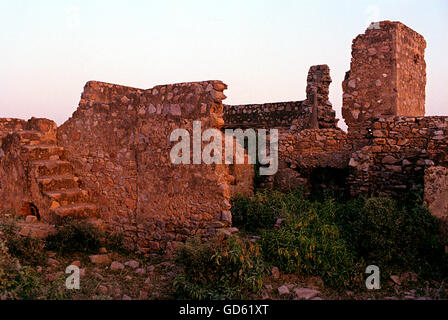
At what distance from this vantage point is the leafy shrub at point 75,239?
5752 mm

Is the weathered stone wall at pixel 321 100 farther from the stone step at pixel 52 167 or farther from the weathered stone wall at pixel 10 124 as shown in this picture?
the weathered stone wall at pixel 10 124

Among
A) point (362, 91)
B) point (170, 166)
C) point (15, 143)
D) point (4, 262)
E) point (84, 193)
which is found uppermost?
point (362, 91)

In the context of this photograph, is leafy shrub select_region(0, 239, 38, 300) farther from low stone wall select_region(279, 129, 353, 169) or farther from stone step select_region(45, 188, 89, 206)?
low stone wall select_region(279, 129, 353, 169)

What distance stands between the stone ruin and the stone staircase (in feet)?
0.06

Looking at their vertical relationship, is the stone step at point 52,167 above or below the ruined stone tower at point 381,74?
below

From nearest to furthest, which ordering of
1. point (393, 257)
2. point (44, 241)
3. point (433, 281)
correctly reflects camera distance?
1. point (433, 281)
2. point (393, 257)
3. point (44, 241)

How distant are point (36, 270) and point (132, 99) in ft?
10.2

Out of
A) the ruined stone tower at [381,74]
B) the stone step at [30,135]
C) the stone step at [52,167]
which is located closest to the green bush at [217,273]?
the stone step at [52,167]

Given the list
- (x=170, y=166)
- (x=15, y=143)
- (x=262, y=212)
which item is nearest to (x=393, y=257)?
(x=262, y=212)

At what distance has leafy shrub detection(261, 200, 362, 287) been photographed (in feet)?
15.9

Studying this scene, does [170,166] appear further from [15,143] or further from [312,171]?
[312,171]

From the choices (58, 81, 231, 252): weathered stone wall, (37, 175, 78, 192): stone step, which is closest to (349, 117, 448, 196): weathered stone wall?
(58, 81, 231, 252): weathered stone wall

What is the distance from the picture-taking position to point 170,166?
19.2ft
